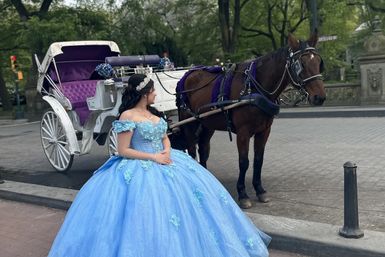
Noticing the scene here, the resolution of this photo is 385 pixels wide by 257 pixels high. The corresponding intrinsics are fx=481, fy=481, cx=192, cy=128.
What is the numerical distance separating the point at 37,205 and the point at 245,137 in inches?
140

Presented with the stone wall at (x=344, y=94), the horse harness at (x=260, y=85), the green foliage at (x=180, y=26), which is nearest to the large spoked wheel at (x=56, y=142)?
the horse harness at (x=260, y=85)

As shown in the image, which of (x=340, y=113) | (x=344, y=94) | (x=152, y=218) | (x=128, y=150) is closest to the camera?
(x=152, y=218)

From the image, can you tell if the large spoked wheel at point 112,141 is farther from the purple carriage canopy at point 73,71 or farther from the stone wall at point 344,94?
the stone wall at point 344,94


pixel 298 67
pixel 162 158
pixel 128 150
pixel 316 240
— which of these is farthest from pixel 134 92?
pixel 316 240

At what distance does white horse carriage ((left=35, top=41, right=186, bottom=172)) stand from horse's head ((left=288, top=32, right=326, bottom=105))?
3169 mm

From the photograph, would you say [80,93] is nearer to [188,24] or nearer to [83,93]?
[83,93]

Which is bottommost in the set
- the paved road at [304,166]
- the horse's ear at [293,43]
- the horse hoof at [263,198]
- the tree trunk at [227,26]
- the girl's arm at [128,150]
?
the paved road at [304,166]

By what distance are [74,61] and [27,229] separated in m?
5.07

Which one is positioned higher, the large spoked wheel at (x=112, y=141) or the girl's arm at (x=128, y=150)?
the girl's arm at (x=128, y=150)

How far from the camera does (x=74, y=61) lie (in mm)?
10383

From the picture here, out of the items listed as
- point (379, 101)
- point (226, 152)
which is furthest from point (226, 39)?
→ point (226, 152)

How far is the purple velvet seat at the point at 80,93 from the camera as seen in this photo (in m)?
9.30

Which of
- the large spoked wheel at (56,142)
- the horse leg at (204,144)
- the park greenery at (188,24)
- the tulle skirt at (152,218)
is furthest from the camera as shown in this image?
the park greenery at (188,24)

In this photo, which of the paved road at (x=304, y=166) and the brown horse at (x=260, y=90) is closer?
the brown horse at (x=260, y=90)
